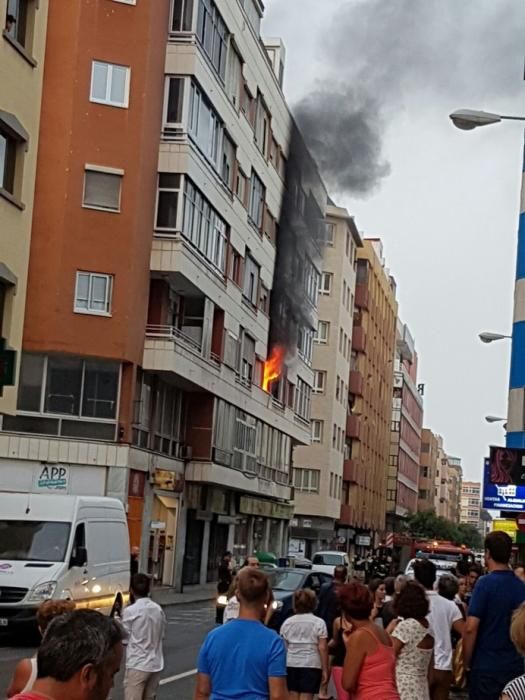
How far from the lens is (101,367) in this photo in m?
38.3

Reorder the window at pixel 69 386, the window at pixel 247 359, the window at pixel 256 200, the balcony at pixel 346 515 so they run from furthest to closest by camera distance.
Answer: the balcony at pixel 346 515, the window at pixel 256 200, the window at pixel 247 359, the window at pixel 69 386

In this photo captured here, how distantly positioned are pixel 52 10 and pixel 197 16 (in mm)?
5016

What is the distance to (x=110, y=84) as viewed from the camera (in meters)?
39.2

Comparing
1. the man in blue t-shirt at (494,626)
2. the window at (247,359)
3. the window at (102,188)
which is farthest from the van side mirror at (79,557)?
the window at (247,359)

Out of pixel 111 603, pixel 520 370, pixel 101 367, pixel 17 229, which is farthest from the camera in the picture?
pixel 101 367

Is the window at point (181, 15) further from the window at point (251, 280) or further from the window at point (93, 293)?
the window at point (251, 280)

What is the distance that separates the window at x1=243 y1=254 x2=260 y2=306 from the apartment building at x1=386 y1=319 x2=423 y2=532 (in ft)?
232

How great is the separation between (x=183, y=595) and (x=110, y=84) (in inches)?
623

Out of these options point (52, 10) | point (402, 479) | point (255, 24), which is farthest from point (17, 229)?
point (402, 479)

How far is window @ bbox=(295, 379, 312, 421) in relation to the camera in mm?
65669

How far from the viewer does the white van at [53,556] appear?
2194 cm

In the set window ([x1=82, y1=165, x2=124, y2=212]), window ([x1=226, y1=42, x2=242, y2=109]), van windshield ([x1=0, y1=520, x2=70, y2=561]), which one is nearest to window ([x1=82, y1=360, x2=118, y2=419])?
window ([x1=82, y1=165, x2=124, y2=212])

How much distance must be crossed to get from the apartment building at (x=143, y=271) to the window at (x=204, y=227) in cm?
13

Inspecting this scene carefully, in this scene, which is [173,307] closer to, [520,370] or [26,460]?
[26,460]
